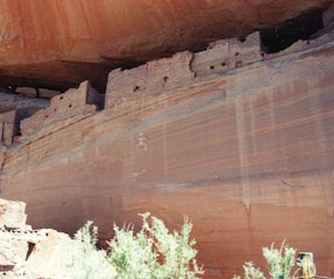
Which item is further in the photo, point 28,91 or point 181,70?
point 28,91

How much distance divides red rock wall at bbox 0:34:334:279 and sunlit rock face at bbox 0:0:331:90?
1.47m

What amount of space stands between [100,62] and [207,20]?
107 inches

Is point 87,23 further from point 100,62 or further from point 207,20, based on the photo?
point 207,20

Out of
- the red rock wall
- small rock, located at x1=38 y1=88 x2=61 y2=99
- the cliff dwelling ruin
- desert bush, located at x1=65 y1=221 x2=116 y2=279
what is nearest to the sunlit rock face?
the cliff dwelling ruin

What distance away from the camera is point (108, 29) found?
28.7 feet

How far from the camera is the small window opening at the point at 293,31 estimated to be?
24.5ft

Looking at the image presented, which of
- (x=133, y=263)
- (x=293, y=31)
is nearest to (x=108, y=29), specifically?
(x=293, y=31)

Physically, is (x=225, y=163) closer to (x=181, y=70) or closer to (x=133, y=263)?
(x=181, y=70)

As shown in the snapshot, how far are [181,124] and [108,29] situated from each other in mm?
3267

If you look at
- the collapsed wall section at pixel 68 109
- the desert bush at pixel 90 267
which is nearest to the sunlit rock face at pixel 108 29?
the collapsed wall section at pixel 68 109

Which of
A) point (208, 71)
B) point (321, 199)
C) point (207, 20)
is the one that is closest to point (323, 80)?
point (321, 199)

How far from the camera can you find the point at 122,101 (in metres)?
7.58

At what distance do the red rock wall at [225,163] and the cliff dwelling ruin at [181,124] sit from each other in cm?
2

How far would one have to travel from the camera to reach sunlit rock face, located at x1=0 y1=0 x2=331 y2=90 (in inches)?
302
